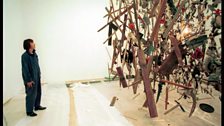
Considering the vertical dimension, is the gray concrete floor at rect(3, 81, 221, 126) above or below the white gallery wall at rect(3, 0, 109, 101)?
below

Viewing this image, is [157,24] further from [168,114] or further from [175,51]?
[168,114]

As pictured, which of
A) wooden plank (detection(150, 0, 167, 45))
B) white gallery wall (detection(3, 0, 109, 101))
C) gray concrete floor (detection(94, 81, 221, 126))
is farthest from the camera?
white gallery wall (detection(3, 0, 109, 101))

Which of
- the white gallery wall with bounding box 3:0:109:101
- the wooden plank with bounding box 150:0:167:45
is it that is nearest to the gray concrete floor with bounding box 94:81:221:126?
the wooden plank with bounding box 150:0:167:45

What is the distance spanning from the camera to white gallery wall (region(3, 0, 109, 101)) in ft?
17.9

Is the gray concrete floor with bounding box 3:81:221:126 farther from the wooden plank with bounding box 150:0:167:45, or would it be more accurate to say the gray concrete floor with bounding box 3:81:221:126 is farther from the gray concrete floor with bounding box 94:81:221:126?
the wooden plank with bounding box 150:0:167:45

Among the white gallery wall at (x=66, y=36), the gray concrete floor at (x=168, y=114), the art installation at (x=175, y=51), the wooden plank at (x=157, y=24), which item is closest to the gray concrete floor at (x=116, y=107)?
the gray concrete floor at (x=168, y=114)

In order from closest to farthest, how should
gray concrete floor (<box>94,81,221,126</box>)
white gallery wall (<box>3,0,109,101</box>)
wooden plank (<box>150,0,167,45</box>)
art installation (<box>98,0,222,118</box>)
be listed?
art installation (<box>98,0,222,118</box>) → wooden plank (<box>150,0,167,45</box>) → gray concrete floor (<box>94,81,221,126</box>) → white gallery wall (<box>3,0,109,101</box>)

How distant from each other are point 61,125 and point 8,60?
5.86 feet

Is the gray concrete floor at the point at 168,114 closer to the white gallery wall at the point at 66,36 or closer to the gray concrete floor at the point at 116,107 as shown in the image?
the gray concrete floor at the point at 116,107

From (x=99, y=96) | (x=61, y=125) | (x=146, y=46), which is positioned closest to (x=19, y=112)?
(x=61, y=125)

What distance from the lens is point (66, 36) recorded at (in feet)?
18.8

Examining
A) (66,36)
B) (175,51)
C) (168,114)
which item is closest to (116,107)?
(168,114)

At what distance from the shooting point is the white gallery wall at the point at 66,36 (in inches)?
215

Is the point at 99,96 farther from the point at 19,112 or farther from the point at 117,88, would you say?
the point at 19,112
